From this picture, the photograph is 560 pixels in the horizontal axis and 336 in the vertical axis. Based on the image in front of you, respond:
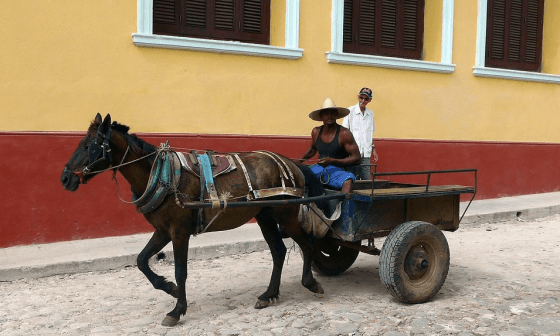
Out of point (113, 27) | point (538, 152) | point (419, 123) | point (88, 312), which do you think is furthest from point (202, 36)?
point (538, 152)

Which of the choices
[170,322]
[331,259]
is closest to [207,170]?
[170,322]

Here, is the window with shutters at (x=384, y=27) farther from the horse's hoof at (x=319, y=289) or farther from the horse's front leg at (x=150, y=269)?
the horse's front leg at (x=150, y=269)

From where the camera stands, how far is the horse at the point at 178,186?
172 inches

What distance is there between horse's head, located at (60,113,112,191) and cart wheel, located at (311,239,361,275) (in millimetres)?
2256

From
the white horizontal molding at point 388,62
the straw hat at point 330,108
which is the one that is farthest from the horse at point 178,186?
the white horizontal molding at point 388,62

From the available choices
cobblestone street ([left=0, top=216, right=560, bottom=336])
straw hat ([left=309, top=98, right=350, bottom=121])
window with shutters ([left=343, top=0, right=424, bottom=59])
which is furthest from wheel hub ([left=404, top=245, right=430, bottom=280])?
window with shutters ([left=343, top=0, right=424, bottom=59])

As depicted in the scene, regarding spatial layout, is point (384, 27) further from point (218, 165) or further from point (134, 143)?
point (134, 143)

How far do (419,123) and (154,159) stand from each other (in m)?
6.24

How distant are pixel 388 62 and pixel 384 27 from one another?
29.3 inches

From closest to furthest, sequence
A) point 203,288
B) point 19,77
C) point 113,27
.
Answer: point 203,288, point 19,77, point 113,27

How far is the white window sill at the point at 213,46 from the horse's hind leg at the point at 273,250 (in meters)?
3.35

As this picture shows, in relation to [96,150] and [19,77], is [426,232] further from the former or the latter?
[19,77]

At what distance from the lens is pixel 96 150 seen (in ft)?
14.3

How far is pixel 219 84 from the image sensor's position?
26.6 ft
